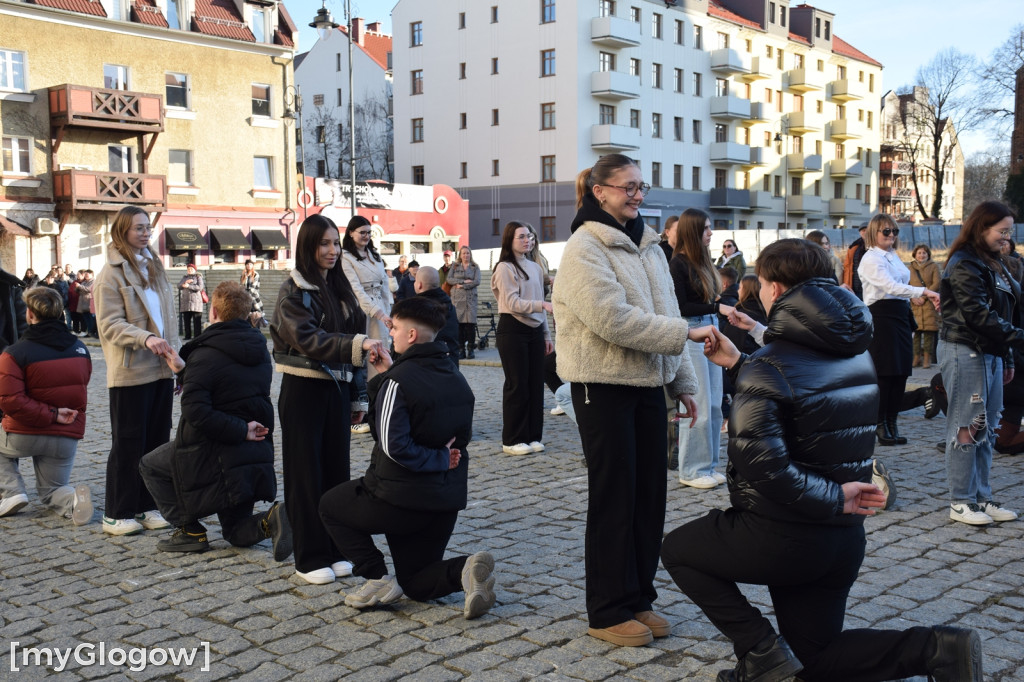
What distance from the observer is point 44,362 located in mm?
6871

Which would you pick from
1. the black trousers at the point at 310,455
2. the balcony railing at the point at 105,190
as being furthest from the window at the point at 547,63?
the black trousers at the point at 310,455

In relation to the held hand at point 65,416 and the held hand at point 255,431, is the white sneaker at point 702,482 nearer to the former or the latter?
the held hand at point 255,431

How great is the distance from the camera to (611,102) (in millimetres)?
56688

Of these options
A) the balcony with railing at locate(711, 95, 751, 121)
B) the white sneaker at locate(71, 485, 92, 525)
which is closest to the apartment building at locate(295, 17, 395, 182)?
the balcony with railing at locate(711, 95, 751, 121)

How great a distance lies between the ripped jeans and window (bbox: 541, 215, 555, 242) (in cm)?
4963

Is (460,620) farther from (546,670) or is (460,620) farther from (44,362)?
(44,362)

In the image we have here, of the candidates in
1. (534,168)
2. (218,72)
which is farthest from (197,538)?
(534,168)

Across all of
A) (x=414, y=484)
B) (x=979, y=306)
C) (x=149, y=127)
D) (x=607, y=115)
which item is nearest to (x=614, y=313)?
(x=414, y=484)

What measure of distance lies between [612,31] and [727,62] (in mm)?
11832

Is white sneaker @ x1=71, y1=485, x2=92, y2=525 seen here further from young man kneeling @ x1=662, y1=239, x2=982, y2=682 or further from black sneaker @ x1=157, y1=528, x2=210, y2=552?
young man kneeling @ x1=662, y1=239, x2=982, y2=682

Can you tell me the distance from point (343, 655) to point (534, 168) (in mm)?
53299

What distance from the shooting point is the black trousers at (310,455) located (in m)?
5.30

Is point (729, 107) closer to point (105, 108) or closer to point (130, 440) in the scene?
point (105, 108)

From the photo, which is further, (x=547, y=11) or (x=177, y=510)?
(x=547, y=11)
